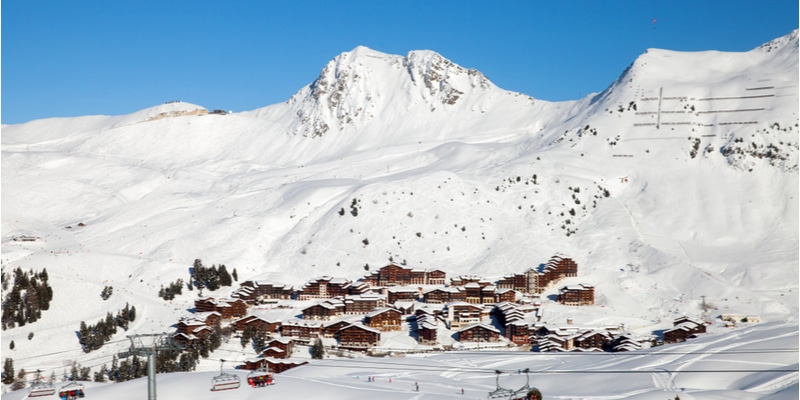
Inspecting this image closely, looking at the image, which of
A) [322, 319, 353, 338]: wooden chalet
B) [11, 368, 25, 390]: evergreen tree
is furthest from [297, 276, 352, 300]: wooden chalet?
[11, 368, 25, 390]: evergreen tree

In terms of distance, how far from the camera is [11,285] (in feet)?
277

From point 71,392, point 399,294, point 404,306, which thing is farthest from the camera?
point 399,294

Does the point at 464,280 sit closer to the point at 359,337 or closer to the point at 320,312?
the point at 320,312

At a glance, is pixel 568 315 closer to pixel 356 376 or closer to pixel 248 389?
pixel 356 376

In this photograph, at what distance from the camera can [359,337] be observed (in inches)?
2913

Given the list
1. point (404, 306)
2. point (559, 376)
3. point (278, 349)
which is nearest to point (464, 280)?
point (404, 306)

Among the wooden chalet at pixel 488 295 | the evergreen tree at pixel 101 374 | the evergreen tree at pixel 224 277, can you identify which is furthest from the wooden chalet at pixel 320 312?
the evergreen tree at pixel 101 374

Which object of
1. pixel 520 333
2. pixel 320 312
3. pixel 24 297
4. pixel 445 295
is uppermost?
pixel 24 297

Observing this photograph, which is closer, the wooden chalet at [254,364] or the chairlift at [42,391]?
the chairlift at [42,391]

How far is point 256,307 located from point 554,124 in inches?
3619

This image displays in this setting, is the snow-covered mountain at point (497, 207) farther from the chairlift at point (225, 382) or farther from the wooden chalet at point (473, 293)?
the chairlift at point (225, 382)

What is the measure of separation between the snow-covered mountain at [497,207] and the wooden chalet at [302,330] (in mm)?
12204

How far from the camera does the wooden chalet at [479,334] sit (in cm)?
7512

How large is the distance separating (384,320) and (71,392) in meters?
35.9
